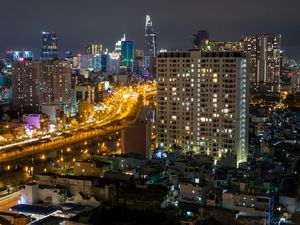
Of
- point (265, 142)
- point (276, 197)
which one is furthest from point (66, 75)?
point (276, 197)

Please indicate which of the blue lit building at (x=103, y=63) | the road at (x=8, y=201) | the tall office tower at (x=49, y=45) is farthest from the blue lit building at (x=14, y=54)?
the road at (x=8, y=201)

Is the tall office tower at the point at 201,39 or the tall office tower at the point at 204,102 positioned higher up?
the tall office tower at the point at 201,39

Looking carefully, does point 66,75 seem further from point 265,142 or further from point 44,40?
point 44,40

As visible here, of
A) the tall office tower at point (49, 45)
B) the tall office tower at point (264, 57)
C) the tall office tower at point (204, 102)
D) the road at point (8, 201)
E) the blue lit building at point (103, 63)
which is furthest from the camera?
the blue lit building at point (103, 63)

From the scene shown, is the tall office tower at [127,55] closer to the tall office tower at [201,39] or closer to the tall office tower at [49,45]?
the tall office tower at [49,45]

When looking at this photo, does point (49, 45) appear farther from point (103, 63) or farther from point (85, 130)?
point (85, 130)

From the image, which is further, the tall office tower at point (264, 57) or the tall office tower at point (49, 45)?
the tall office tower at point (49, 45)

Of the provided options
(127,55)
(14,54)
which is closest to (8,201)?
(14,54)
